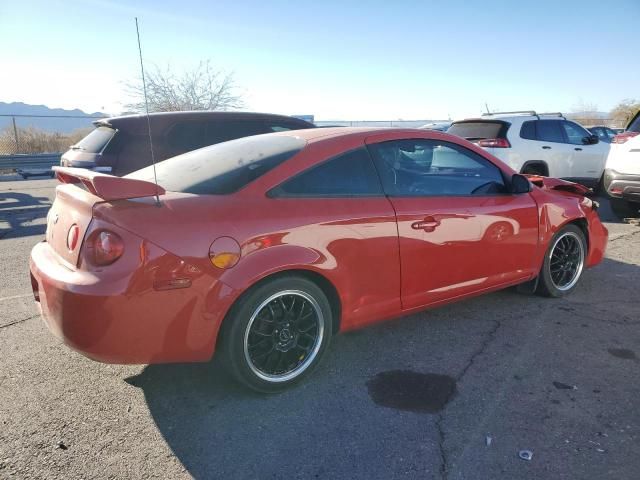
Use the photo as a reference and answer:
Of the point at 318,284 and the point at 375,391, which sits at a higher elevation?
the point at 318,284

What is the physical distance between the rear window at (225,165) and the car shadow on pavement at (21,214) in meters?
5.11

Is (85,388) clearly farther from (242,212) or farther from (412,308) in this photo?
(412,308)

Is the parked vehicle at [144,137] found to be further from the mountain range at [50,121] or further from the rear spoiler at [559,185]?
the mountain range at [50,121]

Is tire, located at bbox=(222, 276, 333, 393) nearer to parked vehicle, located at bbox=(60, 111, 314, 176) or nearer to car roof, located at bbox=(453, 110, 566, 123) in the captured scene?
parked vehicle, located at bbox=(60, 111, 314, 176)

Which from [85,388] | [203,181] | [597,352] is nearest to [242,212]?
[203,181]

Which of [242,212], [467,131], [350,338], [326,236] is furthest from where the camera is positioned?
[467,131]

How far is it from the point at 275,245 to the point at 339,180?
0.68 m

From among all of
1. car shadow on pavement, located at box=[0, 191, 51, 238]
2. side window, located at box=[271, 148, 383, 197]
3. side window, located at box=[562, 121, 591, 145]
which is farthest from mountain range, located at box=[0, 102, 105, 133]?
side window, located at box=[271, 148, 383, 197]

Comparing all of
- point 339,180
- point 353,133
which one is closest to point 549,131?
point 353,133

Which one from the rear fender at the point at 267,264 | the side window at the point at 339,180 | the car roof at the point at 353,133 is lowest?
the rear fender at the point at 267,264

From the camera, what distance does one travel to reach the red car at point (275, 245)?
253cm

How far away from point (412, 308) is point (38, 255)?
2420mm

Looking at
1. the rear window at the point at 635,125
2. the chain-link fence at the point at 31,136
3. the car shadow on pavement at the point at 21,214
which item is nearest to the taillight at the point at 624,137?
the rear window at the point at 635,125

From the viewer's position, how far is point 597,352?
347 centimetres
